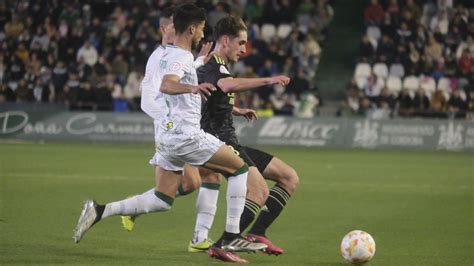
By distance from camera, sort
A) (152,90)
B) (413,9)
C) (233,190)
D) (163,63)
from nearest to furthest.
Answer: (163,63) < (233,190) < (152,90) < (413,9)

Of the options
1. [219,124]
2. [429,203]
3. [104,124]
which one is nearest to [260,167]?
[219,124]

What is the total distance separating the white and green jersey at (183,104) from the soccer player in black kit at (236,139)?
32cm

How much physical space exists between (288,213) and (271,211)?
129 inches

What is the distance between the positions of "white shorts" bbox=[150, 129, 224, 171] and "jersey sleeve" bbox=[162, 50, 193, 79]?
560 mm

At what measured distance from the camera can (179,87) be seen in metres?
7.80

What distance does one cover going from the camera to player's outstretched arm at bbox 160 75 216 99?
303 inches

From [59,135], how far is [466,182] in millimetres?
13366

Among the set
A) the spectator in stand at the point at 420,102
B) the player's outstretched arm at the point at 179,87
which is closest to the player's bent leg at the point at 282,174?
the player's outstretched arm at the point at 179,87

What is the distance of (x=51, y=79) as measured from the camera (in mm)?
29031

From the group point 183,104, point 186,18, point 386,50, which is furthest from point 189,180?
point 386,50

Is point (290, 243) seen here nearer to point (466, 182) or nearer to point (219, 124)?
point (219, 124)

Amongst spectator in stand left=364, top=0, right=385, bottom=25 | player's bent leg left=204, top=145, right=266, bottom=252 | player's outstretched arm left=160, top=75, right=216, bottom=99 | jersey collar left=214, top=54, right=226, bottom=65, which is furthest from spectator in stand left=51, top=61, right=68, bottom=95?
player's outstretched arm left=160, top=75, right=216, bottom=99

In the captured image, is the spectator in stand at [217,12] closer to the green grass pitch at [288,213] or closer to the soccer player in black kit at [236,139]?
the green grass pitch at [288,213]

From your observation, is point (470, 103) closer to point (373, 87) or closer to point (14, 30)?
point (373, 87)
